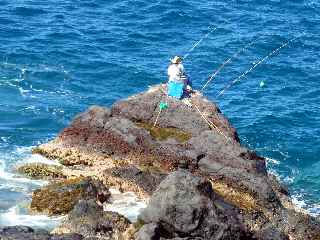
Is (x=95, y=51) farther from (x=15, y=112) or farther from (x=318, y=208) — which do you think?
(x=318, y=208)

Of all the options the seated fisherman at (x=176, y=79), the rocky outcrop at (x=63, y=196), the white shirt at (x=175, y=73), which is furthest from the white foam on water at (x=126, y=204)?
the white shirt at (x=175, y=73)

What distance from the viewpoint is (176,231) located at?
2473 cm

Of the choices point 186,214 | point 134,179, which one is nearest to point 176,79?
point 134,179

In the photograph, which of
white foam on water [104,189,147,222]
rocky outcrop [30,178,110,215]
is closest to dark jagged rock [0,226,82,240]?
rocky outcrop [30,178,110,215]

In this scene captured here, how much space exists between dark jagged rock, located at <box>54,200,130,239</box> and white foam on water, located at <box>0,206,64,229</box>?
56.3 inches

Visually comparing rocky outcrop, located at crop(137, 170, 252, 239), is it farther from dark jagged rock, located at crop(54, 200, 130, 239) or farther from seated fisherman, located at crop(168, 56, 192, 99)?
seated fisherman, located at crop(168, 56, 192, 99)

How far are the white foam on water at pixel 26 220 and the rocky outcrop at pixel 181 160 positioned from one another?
4.09 meters

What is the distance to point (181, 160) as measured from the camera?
110 ft

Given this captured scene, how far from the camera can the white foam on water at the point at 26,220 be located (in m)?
27.6

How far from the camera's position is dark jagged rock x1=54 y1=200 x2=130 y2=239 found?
83.7 ft

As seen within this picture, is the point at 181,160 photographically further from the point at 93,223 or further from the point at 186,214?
the point at 186,214

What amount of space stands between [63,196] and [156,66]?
2519 cm

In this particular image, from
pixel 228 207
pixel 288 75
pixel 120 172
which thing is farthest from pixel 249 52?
pixel 228 207

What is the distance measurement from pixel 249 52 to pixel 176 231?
33487mm
